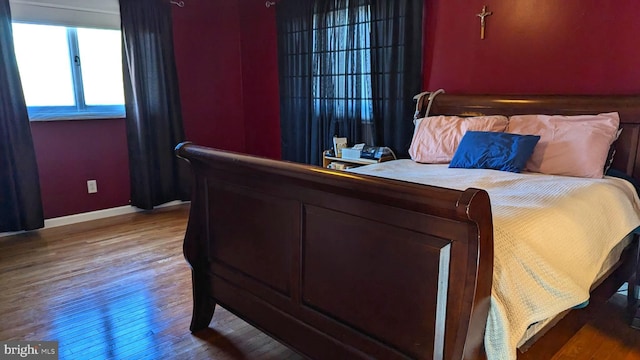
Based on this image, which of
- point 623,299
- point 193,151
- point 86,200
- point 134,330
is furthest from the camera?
point 86,200

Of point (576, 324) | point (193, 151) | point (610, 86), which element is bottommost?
point (576, 324)

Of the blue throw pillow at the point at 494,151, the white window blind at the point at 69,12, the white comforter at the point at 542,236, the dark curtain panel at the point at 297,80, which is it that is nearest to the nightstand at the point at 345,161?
the dark curtain panel at the point at 297,80

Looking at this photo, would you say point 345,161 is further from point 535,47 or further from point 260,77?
point 260,77

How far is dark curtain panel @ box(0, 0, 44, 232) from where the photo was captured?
3301mm

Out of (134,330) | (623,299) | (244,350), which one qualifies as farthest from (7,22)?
(623,299)

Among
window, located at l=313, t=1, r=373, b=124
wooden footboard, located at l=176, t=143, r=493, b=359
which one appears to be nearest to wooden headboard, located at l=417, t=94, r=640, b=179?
window, located at l=313, t=1, r=373, b=124

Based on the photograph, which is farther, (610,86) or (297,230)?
(610,86)

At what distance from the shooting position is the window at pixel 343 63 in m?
3.58

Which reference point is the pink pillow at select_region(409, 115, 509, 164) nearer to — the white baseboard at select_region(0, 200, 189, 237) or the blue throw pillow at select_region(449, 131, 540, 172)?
the blue throw pillow at select_region(449, 131, 540, 172)

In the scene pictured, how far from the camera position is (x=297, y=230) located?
65.3 inches

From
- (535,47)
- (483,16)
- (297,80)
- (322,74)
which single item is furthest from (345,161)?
(535,47)

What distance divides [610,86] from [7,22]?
417cm

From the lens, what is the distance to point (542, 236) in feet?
4.92

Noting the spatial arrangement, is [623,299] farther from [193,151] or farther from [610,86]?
[193,151]
